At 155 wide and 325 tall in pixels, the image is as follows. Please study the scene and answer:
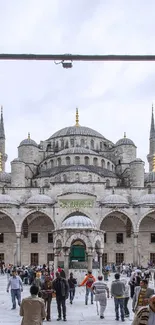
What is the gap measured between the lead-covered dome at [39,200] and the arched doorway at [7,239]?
315cm

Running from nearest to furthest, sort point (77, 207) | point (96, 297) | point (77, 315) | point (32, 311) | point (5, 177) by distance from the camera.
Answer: point (32, 311), point (96, 297), point (77, 315), point (77, 207), point (5, 177)

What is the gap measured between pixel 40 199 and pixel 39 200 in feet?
0.45

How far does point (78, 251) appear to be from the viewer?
25.3 metres

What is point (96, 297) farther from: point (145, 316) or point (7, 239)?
point (7, 239)

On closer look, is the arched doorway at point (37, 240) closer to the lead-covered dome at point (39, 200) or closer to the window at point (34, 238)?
the window at point (34, 238)

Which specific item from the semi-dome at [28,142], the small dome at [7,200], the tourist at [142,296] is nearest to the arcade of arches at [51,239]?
the small dome at [7,200]

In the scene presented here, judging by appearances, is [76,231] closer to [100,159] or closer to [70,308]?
[70,308]

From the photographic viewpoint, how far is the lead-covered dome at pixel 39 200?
41469mm

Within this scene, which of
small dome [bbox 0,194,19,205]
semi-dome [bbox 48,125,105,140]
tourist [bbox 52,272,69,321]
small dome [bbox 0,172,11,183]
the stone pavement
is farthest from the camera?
semi-dome [bbox 48,125,105,140]

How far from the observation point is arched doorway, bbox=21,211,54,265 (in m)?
43.2

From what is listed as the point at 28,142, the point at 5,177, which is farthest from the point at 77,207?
the point at 28,142

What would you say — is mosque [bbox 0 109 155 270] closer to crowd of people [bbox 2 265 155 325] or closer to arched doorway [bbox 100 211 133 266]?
arched doorway [bbox 100 211 133 266]

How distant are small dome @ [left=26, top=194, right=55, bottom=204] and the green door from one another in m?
16.3

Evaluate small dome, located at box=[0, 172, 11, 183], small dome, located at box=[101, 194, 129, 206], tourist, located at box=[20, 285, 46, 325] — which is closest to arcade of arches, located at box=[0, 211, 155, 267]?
small dome, located at box=[101, 194, 129, 206]
